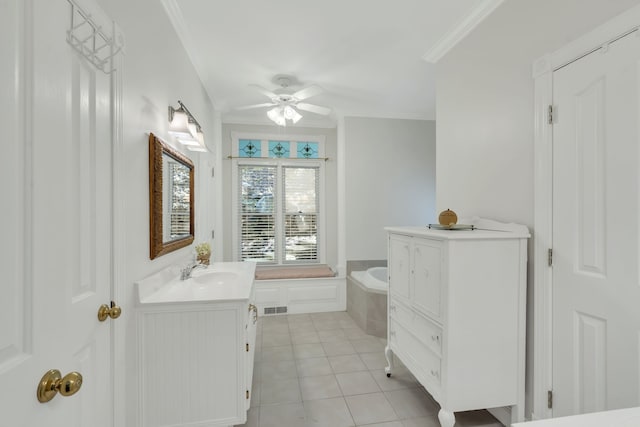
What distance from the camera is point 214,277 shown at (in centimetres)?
226

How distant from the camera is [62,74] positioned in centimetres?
76

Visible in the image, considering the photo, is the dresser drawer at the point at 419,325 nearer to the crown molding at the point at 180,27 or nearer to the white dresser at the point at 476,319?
the white dresser at the point at 476,319

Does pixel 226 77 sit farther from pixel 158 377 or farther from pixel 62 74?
pixel 158 377

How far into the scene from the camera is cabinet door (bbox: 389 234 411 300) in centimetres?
194

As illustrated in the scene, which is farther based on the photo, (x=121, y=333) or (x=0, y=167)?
(x=121, y=333)

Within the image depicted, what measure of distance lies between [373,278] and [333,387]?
5.49ft

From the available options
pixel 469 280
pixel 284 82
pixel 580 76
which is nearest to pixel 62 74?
pixel 469 280

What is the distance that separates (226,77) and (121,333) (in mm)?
2613

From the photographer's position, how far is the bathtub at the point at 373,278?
10.8 feet

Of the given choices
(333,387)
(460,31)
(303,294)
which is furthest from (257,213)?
(460,31)

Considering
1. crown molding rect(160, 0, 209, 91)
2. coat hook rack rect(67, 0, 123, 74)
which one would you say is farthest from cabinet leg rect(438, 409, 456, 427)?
crown molding rect(160, 0, 209, 91)

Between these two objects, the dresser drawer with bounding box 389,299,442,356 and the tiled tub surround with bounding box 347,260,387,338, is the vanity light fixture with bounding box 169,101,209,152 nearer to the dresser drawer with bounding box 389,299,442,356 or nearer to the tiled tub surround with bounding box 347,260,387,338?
the dresser drawer with bounding box 389,299,442,356

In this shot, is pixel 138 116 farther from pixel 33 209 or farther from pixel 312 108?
pixel 312 108

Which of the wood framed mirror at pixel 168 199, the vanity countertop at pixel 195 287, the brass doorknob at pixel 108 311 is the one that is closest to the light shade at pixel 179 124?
the wood framed mirror at pixel 168 199
